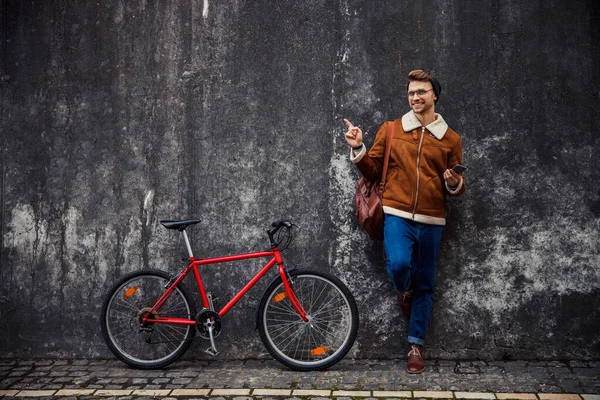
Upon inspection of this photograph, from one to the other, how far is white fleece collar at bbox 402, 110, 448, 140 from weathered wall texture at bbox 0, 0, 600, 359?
0.36 m

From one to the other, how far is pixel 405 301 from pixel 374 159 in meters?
1.38

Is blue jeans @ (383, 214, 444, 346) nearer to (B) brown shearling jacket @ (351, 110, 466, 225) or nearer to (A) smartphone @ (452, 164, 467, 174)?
(B) brown shearling jacket @ (351, 110, 466, 225)

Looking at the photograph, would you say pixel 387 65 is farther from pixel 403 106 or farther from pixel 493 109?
pixel 493 109

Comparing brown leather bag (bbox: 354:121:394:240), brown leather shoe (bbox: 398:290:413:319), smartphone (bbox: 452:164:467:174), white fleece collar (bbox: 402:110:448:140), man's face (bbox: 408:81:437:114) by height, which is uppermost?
man's face (bbox: 408:81:437:114)

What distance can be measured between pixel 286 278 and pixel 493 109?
8.41 ft

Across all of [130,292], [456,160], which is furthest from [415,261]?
[130,292]

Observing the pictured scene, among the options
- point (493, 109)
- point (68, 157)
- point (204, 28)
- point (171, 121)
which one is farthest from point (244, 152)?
point (493, 109)

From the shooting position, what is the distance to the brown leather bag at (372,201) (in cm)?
618

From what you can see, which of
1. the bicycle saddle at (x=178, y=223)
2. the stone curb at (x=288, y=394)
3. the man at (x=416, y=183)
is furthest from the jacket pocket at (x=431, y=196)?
the bicycle saddle at (x=178, y=223)

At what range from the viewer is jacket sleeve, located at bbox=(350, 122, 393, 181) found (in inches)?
239

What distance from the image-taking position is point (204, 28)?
6.73 metres

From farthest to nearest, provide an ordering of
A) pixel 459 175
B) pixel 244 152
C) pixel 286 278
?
pixel 244 152 → pixel 286 278 → pixel 459 175

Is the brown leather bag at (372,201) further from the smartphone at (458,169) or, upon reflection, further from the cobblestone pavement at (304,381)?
the cobblestone pavement at (304,381)

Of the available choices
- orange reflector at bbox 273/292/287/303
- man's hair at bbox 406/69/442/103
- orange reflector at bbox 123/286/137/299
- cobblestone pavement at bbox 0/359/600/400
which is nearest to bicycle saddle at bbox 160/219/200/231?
orange reflector at bbox 123/286/137/299
